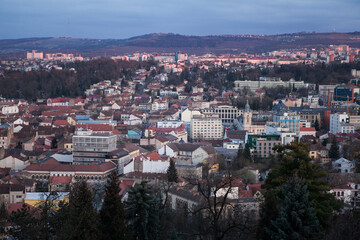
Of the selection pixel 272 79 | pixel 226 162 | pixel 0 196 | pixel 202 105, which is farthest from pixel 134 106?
pixel 0 196

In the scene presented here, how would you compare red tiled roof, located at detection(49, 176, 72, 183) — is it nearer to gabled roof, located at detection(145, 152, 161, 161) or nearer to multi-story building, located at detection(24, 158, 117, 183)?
multi-story building, located at detection(24, 158, 117, 183)

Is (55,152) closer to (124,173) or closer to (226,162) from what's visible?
(124,173)

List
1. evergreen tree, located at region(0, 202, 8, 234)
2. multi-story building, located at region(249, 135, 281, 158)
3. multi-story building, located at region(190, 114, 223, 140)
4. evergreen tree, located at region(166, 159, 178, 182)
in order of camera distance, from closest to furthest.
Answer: evergreen tree, located at region(0, 202, 8, 234)
evergreen tree, located at region(166, 159, 178, 182)
multi-story building, located at region(249, 135, 281, 158)
multi-story building, located at region(190, 114, 223, 140)

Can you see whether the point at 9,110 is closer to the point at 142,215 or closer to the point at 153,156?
the point at 153,156

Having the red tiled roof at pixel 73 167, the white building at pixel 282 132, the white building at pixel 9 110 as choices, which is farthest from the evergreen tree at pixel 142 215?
the white building at pixel 9 110

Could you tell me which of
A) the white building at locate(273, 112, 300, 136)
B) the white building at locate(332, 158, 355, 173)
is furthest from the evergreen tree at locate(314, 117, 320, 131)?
the white building at locate(332, 158, 355, 173)

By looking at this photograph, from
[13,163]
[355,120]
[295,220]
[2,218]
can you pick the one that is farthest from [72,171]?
[355,120]

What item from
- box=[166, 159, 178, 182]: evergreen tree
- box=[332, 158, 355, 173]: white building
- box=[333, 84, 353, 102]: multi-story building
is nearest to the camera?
box=[166, 159, 178, 182]: evergreen tree
